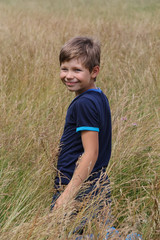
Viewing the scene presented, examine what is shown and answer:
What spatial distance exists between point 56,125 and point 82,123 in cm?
80

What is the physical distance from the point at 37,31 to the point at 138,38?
4.98 ft

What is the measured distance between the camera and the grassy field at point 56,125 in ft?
4.99

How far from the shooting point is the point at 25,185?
1.86 m

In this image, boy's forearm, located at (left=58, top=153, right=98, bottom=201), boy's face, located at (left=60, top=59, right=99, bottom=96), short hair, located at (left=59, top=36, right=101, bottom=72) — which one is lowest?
boy's forearm, located at (left=58, top=153, right=98, bottom=201)

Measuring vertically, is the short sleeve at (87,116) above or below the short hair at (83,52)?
below

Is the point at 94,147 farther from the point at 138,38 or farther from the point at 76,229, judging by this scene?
the point at 138,38

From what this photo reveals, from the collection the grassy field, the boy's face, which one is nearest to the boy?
the boy's face

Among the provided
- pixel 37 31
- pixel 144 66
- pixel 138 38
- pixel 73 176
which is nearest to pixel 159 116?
pixel 144 66

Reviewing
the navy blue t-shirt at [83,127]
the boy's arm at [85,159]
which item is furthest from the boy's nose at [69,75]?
the boy's arm at [85,159]

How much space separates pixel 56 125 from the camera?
235cm

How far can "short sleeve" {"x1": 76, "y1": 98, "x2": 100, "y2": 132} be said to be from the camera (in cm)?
156

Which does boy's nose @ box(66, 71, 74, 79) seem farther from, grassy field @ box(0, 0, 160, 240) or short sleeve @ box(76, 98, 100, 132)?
grassy field @ box(0, 0, 160, 240)

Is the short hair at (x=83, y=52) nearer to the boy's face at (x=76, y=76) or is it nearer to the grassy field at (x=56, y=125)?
the boy's face at (x=76, y=76)

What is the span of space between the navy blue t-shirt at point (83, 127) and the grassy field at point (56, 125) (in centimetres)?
8
